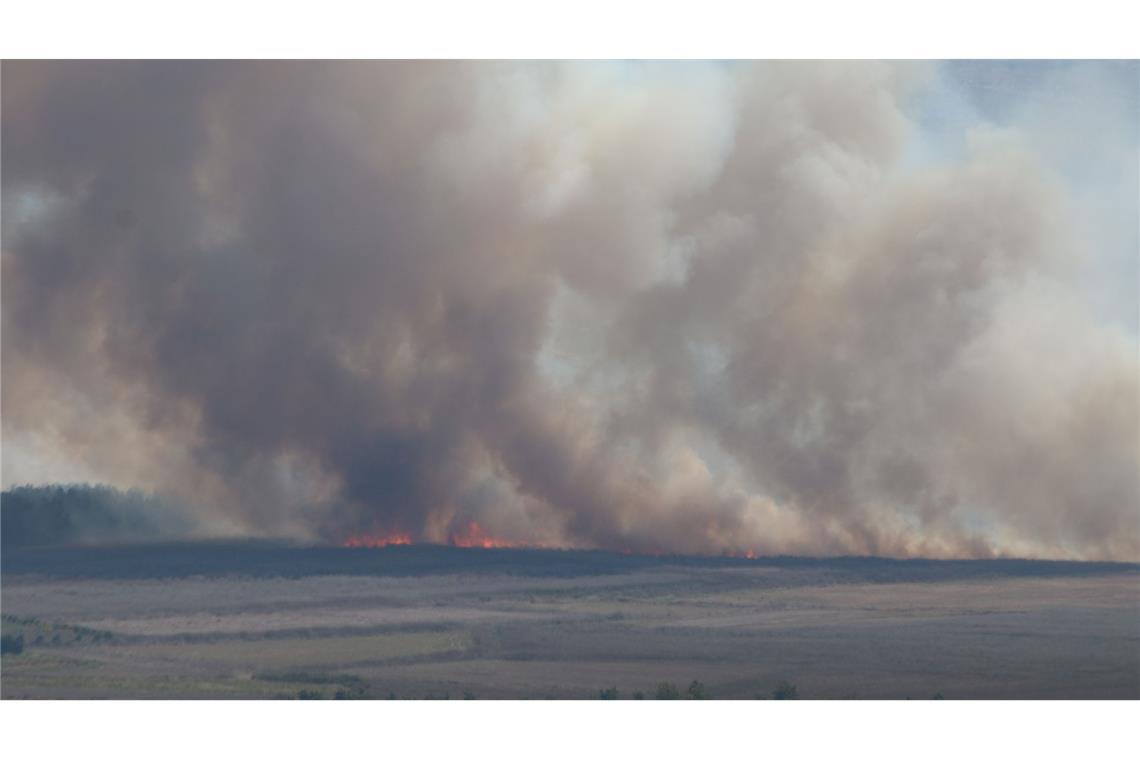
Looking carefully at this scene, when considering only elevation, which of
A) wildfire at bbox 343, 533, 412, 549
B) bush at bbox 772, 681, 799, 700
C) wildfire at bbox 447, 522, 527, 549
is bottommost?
bush at bbox 772, 681, 799, 700

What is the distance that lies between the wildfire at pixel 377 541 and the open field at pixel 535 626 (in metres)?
0.19

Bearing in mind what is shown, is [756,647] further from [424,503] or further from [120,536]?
[120,536]

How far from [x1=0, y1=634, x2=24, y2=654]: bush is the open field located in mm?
76

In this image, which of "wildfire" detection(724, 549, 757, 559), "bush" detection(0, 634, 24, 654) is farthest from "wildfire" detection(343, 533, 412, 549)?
"wildfire" detection(724, 549, 757, 559)

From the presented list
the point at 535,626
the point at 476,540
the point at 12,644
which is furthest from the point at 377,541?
the point at 12,644

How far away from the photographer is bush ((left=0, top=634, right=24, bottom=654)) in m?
17.3

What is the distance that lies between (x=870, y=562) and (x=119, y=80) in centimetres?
1232

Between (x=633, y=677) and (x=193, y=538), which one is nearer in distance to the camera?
(x=633, y=677)

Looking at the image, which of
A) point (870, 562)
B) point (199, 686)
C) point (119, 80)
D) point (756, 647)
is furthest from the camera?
point (870, 562)

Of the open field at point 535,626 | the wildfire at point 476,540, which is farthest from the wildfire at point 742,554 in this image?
the wildfire at point 476,540

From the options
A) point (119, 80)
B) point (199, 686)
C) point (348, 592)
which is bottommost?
point (199, 686)

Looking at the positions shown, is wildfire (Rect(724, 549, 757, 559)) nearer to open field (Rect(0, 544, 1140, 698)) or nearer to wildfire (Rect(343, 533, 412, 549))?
open field (Rect(0, 544, 1140, 698))

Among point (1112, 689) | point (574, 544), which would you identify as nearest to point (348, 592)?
point (574, 544)

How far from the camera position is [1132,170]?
2017 cm
